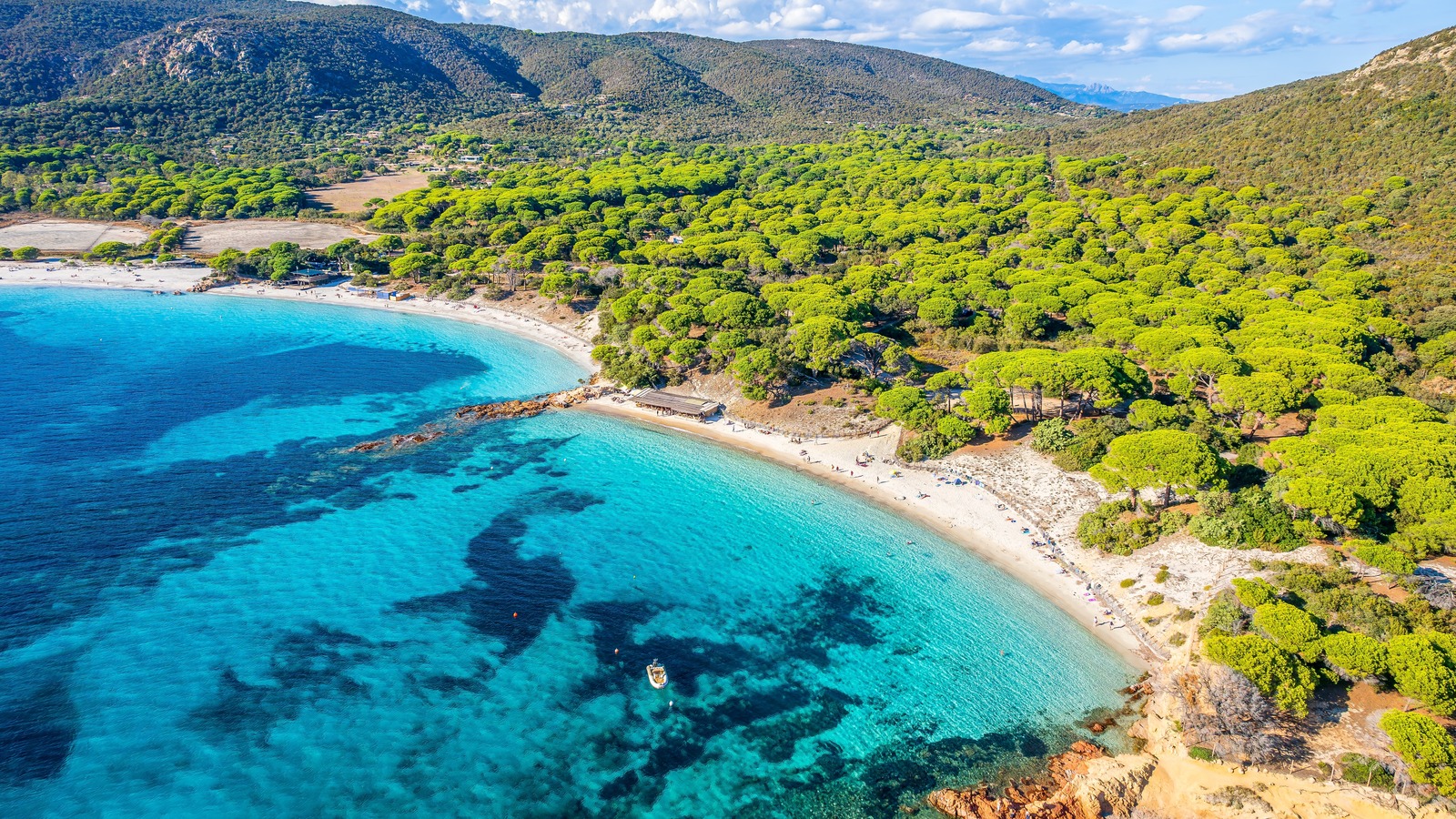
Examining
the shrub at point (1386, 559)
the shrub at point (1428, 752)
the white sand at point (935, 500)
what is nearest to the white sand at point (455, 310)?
the white sand at point (935, 500)

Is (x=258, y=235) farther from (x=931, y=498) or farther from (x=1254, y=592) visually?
(x=1254, y=592)

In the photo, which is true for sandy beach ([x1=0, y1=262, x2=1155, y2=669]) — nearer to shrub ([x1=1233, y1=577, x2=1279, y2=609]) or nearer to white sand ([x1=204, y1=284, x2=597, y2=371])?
white sand ([x1=204, y1=284, x2=597, y2=371])

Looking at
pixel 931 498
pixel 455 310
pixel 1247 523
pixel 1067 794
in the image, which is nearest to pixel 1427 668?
pixel 1247 523

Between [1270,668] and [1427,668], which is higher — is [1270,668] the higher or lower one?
the lower one

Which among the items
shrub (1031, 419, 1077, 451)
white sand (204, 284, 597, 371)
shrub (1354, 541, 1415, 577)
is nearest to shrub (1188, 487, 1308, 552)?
shrub (1354, 541, 1415, 577)

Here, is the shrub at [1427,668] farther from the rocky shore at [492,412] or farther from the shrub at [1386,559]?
the rocky shore at [492,412]

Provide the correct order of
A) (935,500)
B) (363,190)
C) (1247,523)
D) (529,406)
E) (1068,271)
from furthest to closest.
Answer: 1. (363,190)
2. (1068,271)
3. (529,406)
4. (935,500)
5. (1247,523)

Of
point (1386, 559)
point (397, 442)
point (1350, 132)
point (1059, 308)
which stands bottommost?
point (397, 442)
